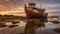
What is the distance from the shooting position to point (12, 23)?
Result: 6574 mm

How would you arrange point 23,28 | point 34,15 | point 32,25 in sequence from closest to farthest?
point 23,28 < point 32,25 < point 34,15

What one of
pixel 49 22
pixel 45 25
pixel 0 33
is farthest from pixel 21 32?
pixel 49 22

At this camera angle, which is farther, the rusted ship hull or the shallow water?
the rusted ship hull

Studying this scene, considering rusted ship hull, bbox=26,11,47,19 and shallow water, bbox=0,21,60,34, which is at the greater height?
rusted ship hull, bbox=26,11,47,19

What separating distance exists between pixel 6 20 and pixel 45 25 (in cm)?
182

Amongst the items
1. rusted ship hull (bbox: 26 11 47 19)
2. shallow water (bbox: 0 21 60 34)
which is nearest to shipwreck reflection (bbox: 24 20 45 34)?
shallow water (bbox: 0 21 60 34)

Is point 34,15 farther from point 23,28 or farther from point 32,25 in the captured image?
point 23,28

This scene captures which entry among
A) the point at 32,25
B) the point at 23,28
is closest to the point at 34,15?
the point at 32,25

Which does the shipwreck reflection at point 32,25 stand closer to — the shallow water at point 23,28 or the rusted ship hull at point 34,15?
the shallow water at point 23,28

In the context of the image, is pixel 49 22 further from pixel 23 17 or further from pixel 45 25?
pixel 23 17

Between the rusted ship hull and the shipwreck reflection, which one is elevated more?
the rusted ship hull

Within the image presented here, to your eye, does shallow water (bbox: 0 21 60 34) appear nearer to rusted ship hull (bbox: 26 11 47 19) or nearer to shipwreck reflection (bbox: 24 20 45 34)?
shipwreck reflection (bbox: 24 20 45 34)

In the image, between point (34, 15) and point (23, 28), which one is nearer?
point (23, 28)

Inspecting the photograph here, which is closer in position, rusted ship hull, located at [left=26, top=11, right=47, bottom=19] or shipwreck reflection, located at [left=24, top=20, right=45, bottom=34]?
shipwreck reflection, located at [left=24, top=20, right=45, bottom=34]
